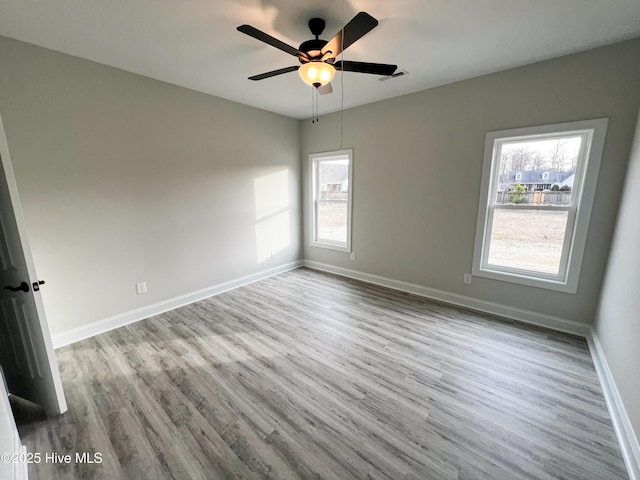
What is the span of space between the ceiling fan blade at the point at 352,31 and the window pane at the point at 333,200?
8.09 feet

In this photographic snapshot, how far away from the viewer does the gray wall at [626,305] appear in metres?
1.60

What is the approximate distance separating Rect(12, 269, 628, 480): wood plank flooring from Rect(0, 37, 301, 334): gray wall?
67 cm

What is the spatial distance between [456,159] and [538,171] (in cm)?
81

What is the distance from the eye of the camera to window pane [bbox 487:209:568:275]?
8.95ft

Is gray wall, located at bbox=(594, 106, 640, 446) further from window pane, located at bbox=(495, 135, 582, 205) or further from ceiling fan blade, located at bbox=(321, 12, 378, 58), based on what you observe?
ceiling fan blade, located at bbox=(321, 12, 378, 58)

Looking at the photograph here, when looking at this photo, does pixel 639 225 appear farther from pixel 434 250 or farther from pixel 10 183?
pixel 10 183

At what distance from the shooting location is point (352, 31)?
1.58m

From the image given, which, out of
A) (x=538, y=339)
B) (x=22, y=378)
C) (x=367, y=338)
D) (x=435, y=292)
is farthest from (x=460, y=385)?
(x=22, y=378)

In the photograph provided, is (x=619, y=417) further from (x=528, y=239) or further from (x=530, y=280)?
(x=528, y=239)

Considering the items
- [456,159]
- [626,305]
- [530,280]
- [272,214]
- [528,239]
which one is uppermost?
[456,159]

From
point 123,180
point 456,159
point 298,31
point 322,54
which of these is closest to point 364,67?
point 322,54

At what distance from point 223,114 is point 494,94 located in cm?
332

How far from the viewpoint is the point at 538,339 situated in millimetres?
2580

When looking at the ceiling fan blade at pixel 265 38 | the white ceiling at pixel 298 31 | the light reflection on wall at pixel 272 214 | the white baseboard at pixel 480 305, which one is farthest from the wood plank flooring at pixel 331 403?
the white ceiling at pixel 298 31
